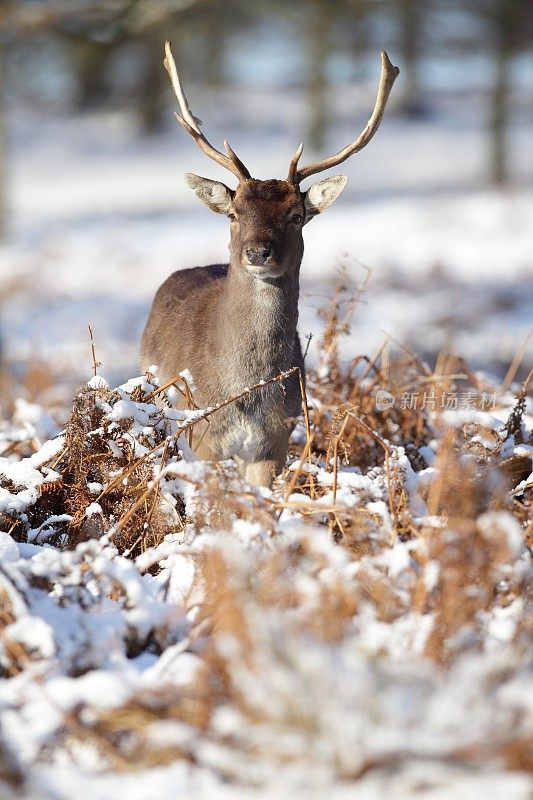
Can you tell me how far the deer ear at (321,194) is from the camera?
14.5ft

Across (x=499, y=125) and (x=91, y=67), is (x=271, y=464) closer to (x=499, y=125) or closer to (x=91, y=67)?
(x=91, y=67)

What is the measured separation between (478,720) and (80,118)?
38.4 m

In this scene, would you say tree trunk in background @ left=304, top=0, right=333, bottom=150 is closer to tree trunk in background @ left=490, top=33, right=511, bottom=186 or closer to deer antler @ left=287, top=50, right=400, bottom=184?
tree trunk in background @ left=490, top=33, right=511, bottom=186

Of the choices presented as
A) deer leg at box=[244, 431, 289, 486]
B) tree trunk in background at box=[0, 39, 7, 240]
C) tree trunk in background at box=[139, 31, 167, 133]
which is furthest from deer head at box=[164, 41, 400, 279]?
tree trunk in background at box=[139, 31, 167, 133]

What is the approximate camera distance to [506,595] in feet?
8.86

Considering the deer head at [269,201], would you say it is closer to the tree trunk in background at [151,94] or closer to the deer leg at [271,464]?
the deer leg at [271,464]

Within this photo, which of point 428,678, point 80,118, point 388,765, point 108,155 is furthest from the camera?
point 80,118

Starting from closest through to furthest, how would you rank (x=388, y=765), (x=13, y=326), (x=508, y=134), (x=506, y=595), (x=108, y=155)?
(x=388, y=765)
(x=506, y=595)
(x=13, y=326)
(x=508, y=134)
(x=108, y=155)

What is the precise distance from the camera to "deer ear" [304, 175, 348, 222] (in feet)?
14.5

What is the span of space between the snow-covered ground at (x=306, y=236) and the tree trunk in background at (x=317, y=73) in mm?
1243

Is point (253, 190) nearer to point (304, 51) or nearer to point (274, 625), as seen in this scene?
point (274, 625)

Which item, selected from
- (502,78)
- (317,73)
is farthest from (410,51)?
(502,78)

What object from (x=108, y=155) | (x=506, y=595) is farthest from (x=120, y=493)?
(x=108, y=155)

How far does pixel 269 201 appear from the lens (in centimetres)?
420
